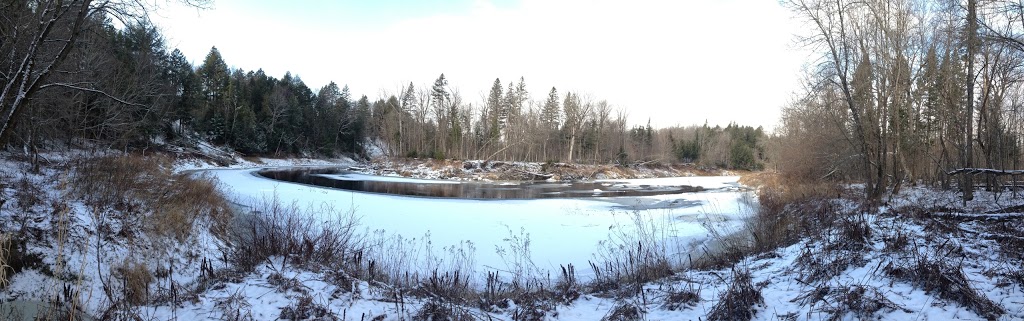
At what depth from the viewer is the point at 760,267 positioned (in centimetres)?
635

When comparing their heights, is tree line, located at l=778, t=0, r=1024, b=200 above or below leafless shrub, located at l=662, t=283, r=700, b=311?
above

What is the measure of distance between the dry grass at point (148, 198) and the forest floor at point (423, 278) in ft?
0.16

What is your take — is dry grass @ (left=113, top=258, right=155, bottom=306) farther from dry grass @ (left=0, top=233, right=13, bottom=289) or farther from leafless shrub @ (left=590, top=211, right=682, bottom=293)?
leafless shrub @ (left=590, top=211, right=682, bottom=293)

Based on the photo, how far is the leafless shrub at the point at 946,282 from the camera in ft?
12.4

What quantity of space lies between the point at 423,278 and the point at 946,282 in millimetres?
5893

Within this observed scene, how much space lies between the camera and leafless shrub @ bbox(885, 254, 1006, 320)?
148 inches

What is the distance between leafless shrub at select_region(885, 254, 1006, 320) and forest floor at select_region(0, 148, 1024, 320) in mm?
13

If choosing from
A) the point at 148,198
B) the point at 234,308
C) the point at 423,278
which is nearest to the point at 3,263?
the point at 234,308

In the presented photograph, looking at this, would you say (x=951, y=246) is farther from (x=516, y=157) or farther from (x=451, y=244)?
(x=516, y=157)

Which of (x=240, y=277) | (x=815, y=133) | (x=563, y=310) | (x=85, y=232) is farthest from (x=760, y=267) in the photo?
(x=815, y=133)

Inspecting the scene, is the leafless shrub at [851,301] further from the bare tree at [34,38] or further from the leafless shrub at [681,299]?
the bare tree at [34,38]

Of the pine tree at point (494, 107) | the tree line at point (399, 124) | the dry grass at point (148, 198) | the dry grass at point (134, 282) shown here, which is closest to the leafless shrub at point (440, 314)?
the dry grass at point (134, 282)

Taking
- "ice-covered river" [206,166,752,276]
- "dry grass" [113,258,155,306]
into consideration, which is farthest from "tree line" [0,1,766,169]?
"dry grass" [113,258,155,306]

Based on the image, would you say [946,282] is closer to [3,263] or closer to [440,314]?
[440,314]
